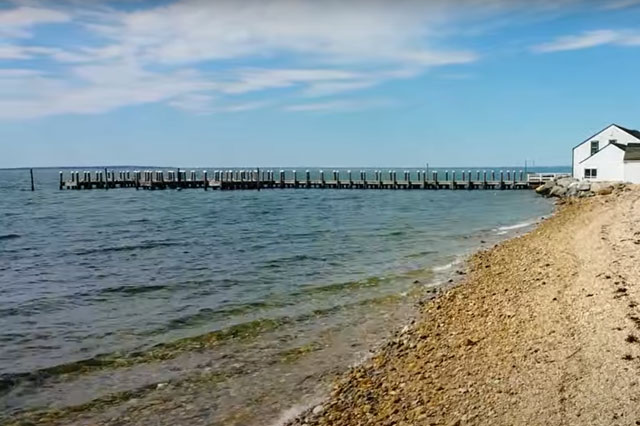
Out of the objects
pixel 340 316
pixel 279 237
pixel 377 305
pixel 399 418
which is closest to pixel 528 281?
pixel 377 305

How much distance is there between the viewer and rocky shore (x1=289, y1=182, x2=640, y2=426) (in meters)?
6.32

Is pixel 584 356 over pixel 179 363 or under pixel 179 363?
over

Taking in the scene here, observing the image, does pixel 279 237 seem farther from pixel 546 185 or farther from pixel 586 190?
pixel 546 185

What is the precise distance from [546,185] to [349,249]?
41527 millimetres

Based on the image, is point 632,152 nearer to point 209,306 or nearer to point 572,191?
point 572,191

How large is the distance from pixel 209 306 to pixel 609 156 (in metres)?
45.1

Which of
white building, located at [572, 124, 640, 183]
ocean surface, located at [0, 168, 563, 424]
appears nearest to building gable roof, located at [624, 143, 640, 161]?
white building, located at [572, 124, 640, 183]

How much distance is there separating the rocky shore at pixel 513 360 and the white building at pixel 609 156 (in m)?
36.8

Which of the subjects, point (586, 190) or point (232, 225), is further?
point (586, 190)

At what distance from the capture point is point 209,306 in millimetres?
13711

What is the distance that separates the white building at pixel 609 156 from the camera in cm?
4675

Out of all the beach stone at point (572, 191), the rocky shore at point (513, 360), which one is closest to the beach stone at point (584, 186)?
the beach stone at point (572, 191)

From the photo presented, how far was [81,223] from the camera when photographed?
117 ft

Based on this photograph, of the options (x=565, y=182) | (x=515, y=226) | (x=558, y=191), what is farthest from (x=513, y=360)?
(x=565, y=182)
